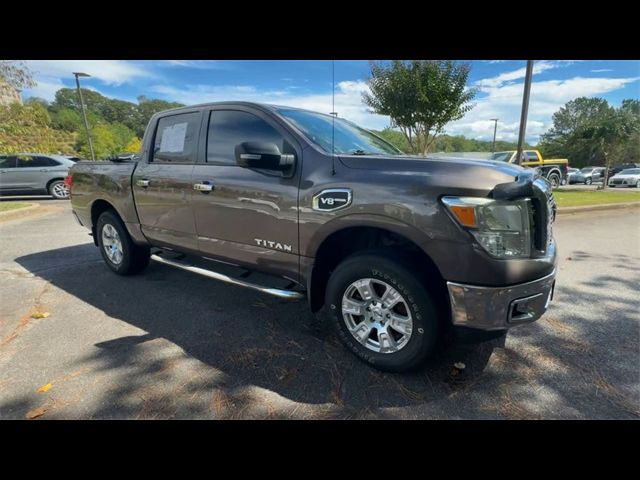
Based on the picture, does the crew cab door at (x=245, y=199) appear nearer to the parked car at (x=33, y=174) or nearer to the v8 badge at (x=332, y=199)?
the v8 badge at (x=332, y=199)

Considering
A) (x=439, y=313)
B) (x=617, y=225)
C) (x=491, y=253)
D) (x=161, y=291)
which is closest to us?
(x=491, y=253)

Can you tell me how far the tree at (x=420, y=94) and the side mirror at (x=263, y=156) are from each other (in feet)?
40.5

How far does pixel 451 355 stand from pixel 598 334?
54.3 inches

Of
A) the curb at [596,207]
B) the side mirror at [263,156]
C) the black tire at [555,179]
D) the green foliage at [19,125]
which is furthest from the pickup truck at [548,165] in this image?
the green foliage at [19,125]

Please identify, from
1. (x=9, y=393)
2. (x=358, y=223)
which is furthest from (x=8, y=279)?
(x=358, y=223)

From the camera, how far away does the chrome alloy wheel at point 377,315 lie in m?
2.43

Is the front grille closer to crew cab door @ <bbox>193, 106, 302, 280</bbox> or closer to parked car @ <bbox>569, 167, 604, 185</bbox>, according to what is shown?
crew cab door @ <bbox>193, 106, 302, 280</bbox>

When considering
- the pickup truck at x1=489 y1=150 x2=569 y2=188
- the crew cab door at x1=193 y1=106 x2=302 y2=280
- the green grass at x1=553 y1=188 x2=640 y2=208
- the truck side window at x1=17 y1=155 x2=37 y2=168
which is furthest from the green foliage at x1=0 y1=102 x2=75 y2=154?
the pickup truck at x1=489 y1=150 x2=569 y2=188

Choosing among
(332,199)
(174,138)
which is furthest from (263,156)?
(174,138)

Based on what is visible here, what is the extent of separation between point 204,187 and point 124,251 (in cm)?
190
